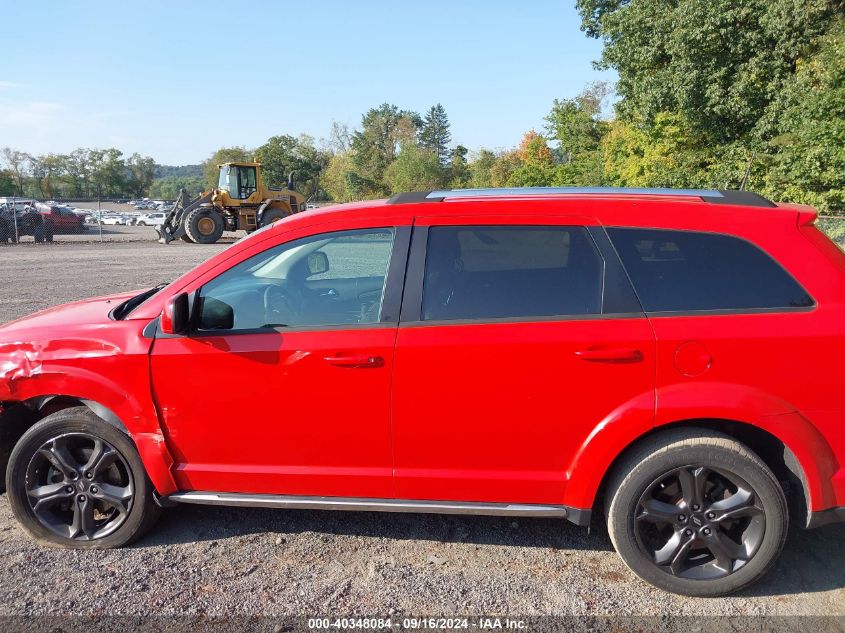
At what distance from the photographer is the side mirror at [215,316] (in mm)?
3137

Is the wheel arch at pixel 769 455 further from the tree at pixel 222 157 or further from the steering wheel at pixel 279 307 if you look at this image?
the tree at pixel 222 157

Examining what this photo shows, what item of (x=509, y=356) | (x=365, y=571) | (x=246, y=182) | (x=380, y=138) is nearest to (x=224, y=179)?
(x=246, y=182)

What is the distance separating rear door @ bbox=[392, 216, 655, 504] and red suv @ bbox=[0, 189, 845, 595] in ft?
0.03

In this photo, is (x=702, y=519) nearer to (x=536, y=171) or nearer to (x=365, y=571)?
(x=365, y=571)

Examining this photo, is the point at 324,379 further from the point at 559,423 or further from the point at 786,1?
the point at 786,1

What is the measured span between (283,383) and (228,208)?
2508 centimetres

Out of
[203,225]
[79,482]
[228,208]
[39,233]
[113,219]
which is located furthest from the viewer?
[113,219]

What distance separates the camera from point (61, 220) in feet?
98.1

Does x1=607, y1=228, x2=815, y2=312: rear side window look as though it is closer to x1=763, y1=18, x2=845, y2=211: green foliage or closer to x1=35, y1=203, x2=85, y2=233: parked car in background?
x1=763, y1=18, x2=845, y2=211: green foliage

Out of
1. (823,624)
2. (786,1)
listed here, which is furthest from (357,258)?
(786,1)

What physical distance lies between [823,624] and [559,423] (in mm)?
1381

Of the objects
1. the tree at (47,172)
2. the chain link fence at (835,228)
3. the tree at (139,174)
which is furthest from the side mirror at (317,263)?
the tree at (139,174)

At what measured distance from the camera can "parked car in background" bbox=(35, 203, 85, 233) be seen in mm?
28250

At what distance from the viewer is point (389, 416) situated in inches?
119
